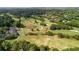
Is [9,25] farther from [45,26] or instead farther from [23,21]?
[45,26]

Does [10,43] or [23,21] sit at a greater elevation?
[23,21]

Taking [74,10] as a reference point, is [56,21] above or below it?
Result: below

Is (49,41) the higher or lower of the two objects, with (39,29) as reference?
lower
